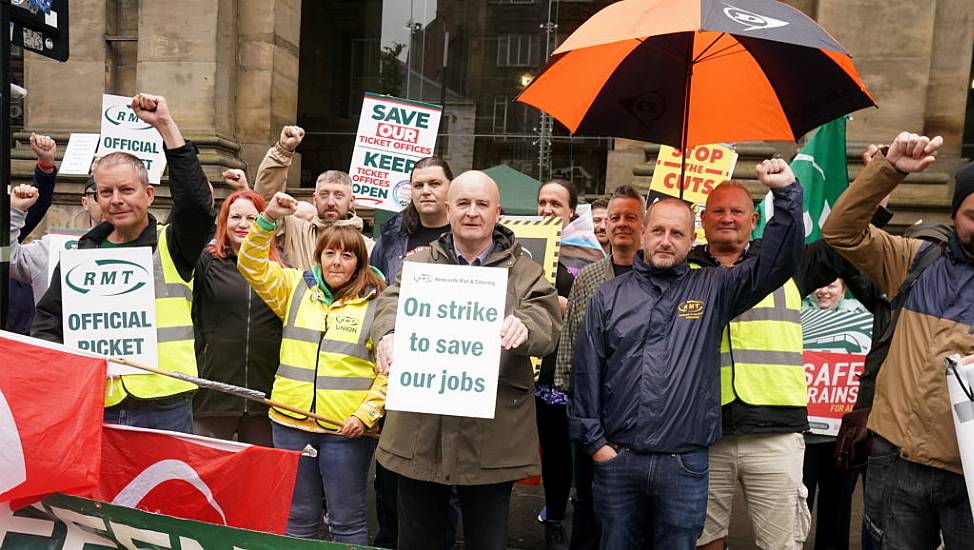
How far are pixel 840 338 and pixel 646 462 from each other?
2456mm

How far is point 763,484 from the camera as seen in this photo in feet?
11.6

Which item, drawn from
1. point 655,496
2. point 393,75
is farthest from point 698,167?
point 393,75

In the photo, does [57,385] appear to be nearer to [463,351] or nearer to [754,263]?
[463,351]

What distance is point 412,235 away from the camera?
14.5 ft

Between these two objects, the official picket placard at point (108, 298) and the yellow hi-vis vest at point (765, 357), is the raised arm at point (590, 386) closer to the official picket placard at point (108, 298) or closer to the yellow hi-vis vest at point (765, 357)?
the yellow hi-vis vest at point (765, 357)

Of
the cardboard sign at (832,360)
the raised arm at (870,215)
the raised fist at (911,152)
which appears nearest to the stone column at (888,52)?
the cardboard sign at (832,360)

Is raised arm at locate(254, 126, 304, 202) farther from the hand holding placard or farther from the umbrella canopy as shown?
the hand holding placard

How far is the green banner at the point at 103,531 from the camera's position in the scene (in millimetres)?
2547

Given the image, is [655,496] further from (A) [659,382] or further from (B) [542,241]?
(B) [542,241]

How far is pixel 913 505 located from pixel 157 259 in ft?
11.1

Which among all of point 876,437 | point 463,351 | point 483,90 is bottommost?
point 876,437

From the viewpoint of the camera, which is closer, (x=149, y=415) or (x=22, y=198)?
(x=149, y=415)

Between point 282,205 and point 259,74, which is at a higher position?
point 259,74

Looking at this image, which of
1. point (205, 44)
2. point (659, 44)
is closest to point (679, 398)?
point (659, 44)
